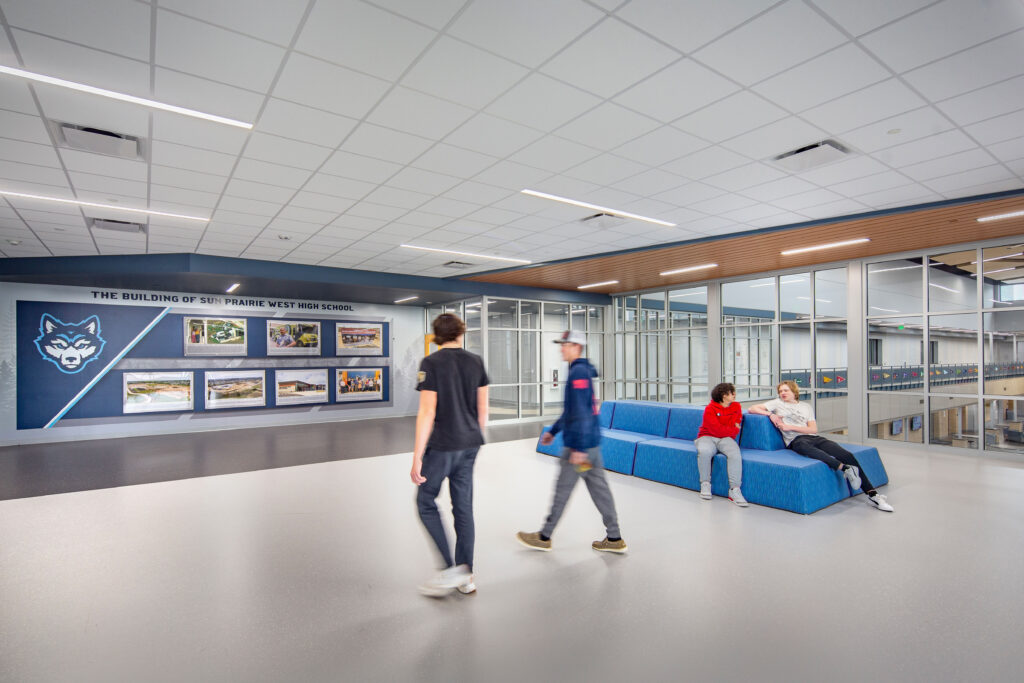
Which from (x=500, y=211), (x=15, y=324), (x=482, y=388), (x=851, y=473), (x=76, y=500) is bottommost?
(x=76, y=500)

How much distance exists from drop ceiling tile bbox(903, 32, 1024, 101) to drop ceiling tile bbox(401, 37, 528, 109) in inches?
98.7

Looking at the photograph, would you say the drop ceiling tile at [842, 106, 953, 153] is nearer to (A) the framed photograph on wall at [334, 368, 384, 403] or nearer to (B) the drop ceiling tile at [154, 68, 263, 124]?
Answer: (B) the drop ceiling tile at [154, 68, 263, 124]

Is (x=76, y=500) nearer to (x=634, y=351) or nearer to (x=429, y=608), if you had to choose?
(x=429, y=608)

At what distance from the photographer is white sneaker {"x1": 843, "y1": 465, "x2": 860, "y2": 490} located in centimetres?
462

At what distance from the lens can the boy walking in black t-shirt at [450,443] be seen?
109 inches

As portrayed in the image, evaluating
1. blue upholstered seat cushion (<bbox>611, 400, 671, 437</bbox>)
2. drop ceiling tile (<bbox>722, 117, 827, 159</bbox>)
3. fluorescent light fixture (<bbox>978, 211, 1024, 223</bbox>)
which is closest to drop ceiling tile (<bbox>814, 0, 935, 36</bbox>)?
drop ceiling tile (<bbox>722, 117, 827, 159</bbox>)

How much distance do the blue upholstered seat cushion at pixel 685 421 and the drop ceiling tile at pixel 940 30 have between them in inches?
146

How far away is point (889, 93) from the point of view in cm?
321

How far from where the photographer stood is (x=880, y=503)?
173 inches

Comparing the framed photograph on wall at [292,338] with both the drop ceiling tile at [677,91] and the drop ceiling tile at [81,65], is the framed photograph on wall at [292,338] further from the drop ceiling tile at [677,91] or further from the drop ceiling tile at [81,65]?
the drop ceiling tile at [677,91]

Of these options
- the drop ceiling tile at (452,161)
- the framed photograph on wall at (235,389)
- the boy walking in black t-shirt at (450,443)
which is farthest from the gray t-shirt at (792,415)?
the framed photograph on wall at (235,389)

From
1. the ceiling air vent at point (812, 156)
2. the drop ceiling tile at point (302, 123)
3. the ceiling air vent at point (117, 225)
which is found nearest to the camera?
the drop ceiling tile at point (302, 123)

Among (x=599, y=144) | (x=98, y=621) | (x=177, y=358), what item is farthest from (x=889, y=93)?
(x=177, y=358)

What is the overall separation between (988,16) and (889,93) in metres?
0.73
